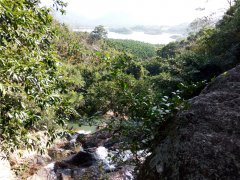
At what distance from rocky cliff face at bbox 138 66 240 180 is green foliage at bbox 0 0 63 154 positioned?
5.17 feet

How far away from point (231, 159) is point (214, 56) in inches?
586

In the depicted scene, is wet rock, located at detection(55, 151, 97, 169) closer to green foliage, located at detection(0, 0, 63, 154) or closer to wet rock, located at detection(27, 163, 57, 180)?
wet rock, located at detection(27, 163, 57, 180)

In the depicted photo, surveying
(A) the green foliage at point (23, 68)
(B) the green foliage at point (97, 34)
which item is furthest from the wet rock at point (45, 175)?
(B) the green foliage at point (97, 34)

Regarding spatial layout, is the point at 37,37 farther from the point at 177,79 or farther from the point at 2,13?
the point at 177,79

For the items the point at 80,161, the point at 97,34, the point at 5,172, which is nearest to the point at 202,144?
the point at 5,172

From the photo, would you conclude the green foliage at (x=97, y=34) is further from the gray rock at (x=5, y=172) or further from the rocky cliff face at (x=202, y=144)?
the rocky cliff face at (x=202, y=144)

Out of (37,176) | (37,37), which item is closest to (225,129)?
(37,37)

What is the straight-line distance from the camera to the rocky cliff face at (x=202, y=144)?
255 cm

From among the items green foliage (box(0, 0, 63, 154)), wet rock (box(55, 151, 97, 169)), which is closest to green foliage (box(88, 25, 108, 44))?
wet rock (box(55, 151, 97, 169))

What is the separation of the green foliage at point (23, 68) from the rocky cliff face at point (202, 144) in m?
1.57

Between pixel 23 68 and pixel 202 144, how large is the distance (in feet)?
6.80

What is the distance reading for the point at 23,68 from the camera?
2.67m

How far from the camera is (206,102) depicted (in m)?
3.55

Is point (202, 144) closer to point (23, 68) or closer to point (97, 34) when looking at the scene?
point (23, 68)
